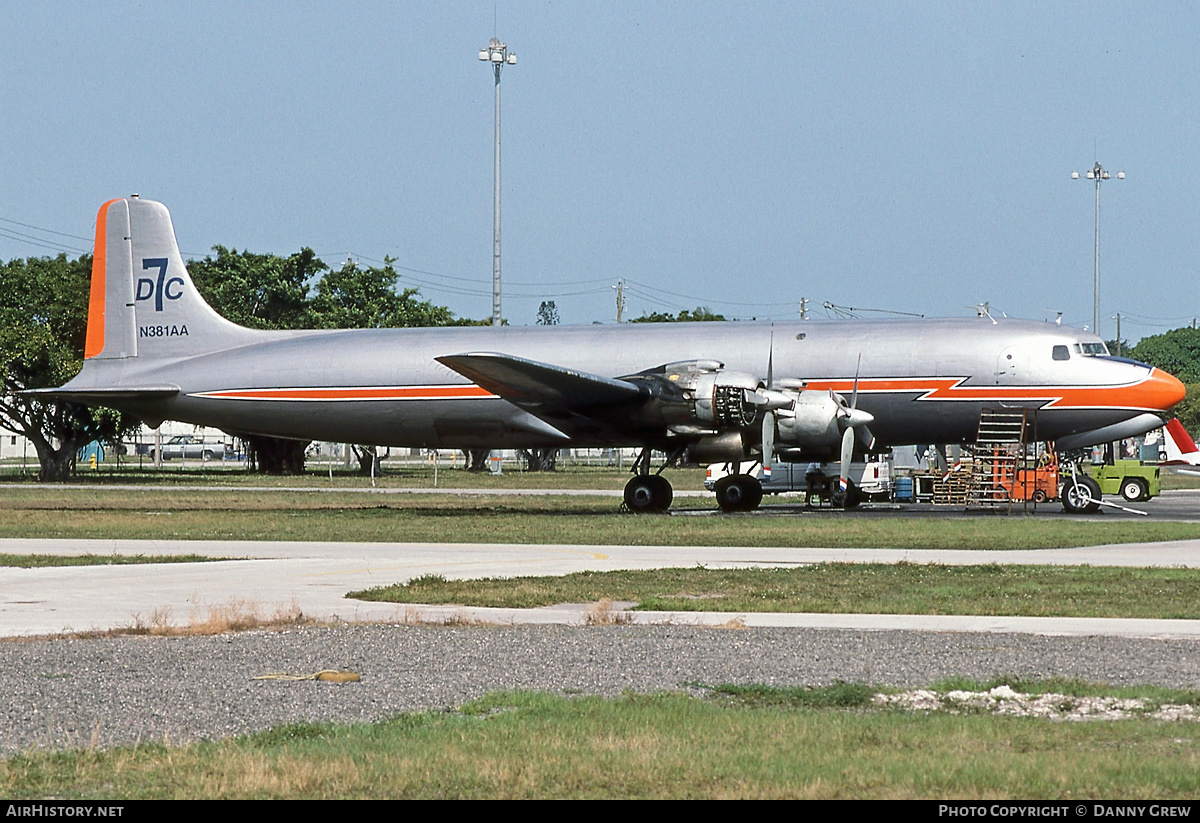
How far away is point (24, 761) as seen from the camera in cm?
760

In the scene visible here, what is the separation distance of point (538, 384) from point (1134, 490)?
902 inches

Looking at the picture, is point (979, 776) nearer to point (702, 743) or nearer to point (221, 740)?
point (702, 743)

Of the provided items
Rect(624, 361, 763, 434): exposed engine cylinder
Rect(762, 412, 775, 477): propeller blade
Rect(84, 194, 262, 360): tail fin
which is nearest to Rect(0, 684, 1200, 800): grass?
Rect(762, 412, 775, 477): propeller blade

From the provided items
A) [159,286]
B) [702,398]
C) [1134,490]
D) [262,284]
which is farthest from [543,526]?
[262,284]

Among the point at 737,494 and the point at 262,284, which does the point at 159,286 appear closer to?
the point at 737,494

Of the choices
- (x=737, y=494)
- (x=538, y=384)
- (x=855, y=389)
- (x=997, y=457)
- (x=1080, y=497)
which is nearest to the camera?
(x=538, y=384)

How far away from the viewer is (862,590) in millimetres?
17109

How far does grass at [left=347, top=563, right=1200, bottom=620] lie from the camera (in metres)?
15.4

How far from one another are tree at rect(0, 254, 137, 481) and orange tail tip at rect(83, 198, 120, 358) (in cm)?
2202

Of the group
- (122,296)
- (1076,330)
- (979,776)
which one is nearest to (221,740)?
(979,776)

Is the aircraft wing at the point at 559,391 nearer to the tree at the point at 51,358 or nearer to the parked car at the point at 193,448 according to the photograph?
the tree at the point at 51,358

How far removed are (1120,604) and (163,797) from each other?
1168 cm

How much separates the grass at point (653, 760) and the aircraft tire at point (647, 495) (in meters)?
24.9

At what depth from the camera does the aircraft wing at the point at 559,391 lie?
30.5m
